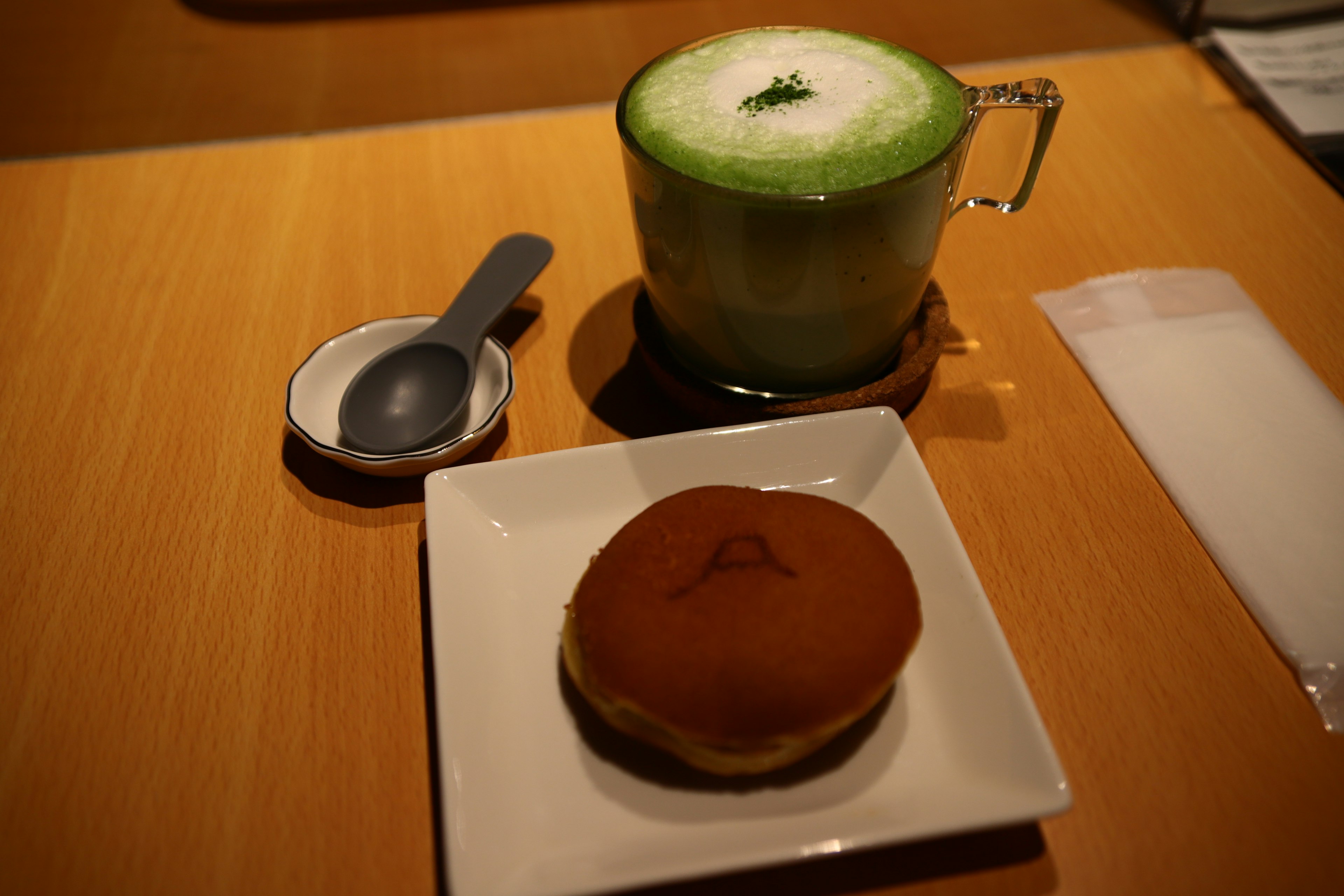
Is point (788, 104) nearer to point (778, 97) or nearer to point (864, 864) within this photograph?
point (778, 97)

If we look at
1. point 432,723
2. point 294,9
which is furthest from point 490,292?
point 294,9

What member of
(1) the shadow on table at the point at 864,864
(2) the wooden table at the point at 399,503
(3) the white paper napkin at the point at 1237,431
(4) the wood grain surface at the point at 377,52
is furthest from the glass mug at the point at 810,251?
(4) the wood grain surface at the point at 377,52

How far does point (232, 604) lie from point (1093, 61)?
4.76 ft

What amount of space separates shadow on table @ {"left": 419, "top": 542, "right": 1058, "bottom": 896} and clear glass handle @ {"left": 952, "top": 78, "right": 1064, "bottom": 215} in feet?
1.67

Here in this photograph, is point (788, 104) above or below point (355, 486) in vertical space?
above

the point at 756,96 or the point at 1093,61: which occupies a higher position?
the point at 756,96

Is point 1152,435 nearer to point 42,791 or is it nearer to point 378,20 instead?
point 42,791

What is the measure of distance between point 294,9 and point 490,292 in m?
1.18

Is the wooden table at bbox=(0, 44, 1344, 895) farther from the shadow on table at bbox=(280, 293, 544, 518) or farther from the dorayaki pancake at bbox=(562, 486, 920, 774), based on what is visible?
the dorayaki pancake at bbox=(562, 486, 920, 774)

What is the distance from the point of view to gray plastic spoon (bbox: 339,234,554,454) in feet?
2.58

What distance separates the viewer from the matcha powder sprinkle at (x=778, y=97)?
0.66 metres

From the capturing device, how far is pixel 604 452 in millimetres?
723

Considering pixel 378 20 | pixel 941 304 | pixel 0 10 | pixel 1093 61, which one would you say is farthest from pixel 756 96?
pixel 0 10

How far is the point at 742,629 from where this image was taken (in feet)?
1.79
